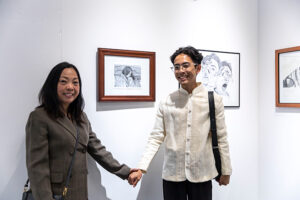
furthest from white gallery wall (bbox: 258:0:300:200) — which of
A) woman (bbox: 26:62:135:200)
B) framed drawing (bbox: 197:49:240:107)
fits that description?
woman (bbox: 26:62:135:200)

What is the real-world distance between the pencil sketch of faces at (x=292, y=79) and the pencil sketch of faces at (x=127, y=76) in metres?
1.26

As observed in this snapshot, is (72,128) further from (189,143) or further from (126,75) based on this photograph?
(189,143)

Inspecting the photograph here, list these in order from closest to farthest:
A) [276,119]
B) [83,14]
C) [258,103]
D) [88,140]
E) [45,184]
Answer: [45,184] → [88,140] → [83,14] → [276,119] → [258,103]

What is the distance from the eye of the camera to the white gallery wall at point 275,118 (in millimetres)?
2234

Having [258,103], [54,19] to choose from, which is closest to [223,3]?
[258,103]

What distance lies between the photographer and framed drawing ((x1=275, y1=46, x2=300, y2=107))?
7.22ft

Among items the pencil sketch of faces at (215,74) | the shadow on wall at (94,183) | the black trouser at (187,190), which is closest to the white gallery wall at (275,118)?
the pencil sketch of faces at (215,74)

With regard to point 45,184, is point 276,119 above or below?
above

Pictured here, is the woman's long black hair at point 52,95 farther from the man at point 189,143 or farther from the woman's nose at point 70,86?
the man at point 189,143

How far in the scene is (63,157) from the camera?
150 centimetres

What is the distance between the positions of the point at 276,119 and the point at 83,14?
1.83 meters

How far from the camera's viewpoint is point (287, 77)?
7.45ft

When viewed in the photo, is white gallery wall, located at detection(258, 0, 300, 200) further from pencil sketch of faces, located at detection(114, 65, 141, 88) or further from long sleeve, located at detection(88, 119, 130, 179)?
long sleeve, located at detection(88, 119, 130, 179)

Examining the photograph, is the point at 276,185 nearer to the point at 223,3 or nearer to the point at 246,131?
the point at 246,131
